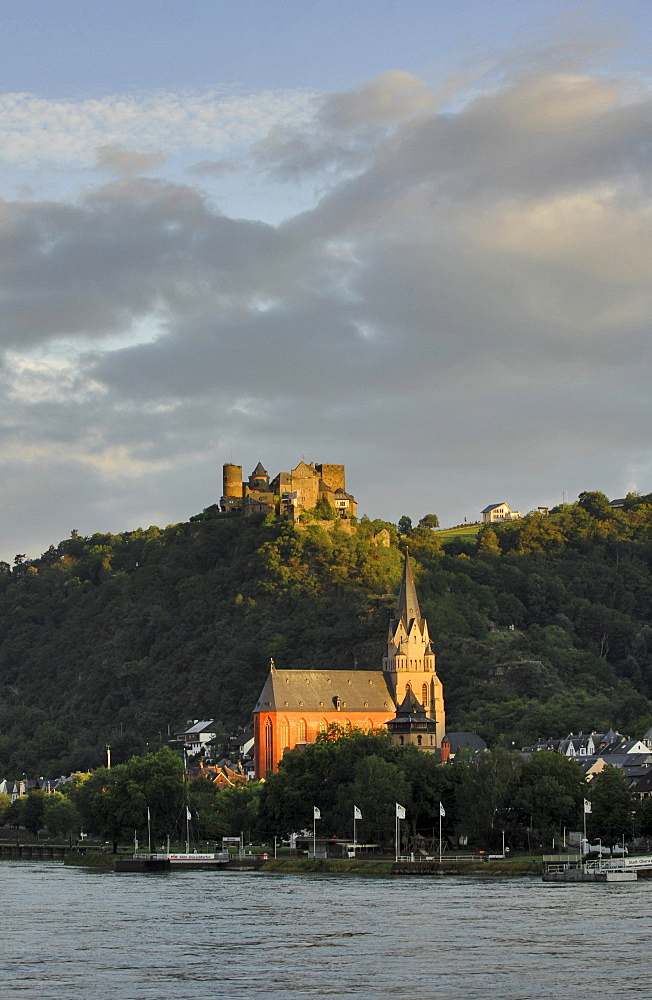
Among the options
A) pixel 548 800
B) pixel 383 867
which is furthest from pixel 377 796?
pixel 548 800

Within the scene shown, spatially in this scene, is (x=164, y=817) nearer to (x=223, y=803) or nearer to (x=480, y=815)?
(x=223, y=803)

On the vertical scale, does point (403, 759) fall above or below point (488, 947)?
above

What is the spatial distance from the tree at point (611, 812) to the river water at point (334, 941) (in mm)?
17331

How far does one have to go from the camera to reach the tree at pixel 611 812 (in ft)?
435

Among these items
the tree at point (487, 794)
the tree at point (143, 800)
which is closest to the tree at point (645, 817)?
the tree at point (487, 794)

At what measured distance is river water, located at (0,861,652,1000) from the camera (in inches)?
2672

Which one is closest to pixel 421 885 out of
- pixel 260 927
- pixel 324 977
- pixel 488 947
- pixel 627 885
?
pixel 627 885

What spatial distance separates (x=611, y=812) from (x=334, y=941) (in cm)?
5558

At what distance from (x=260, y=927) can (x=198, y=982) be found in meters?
20.7

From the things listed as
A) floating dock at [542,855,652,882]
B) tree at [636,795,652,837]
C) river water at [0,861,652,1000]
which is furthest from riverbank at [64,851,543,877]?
tree at [636,795,652,837]

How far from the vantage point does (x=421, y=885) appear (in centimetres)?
11694

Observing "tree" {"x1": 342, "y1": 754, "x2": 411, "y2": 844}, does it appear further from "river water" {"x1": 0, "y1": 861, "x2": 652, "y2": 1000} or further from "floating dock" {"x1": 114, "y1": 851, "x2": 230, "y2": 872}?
"river water" {"x1": 0, "y1": 861, "x2": 652, "y2": 1000}

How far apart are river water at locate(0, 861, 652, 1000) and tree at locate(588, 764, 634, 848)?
17331mm

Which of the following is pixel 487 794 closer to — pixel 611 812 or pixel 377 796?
pixel 611 812
